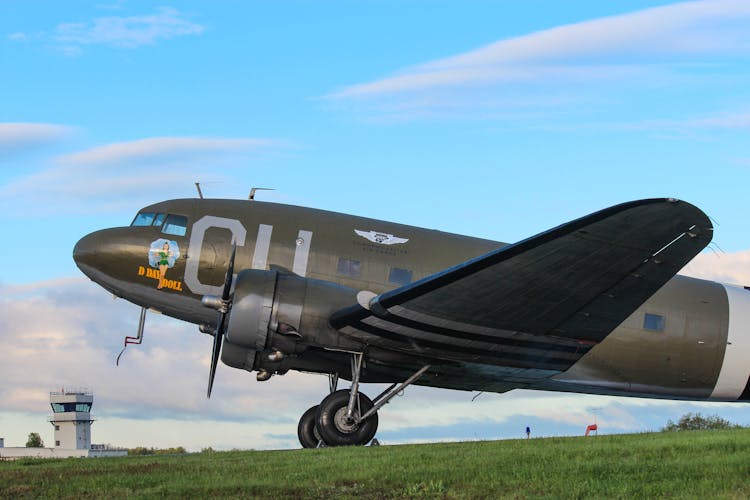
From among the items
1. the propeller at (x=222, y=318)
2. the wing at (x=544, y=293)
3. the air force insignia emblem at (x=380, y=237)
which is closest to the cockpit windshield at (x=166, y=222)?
the propeller at (x=222, y=318)

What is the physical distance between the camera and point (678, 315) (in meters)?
19.8

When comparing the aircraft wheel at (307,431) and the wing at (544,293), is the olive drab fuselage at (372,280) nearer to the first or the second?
the aircraft wheel at (307,431)

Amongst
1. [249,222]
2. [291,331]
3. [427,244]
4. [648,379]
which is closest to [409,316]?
[291,331]

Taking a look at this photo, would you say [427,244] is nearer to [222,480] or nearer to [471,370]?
[471,370]

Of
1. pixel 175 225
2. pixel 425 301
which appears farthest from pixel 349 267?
pixel 175 225

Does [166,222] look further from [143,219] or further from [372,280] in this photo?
[372,280]

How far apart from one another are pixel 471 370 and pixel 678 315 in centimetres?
474

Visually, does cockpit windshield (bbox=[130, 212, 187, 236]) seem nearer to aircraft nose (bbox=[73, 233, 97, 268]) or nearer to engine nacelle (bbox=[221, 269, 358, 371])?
aircraft nose (bbox=[73, 233, 97, 268])

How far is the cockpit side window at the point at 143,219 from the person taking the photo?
20.4m

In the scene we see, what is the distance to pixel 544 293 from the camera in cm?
1599

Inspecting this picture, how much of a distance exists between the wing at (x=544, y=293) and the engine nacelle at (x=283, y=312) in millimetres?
368

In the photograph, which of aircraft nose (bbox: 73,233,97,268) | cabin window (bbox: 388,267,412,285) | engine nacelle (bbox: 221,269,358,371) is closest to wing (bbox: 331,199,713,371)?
engine nacelle (bbox: 221,269,358,371)

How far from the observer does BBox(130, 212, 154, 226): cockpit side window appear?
2041 centimetres

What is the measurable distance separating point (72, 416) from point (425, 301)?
2579 inches
